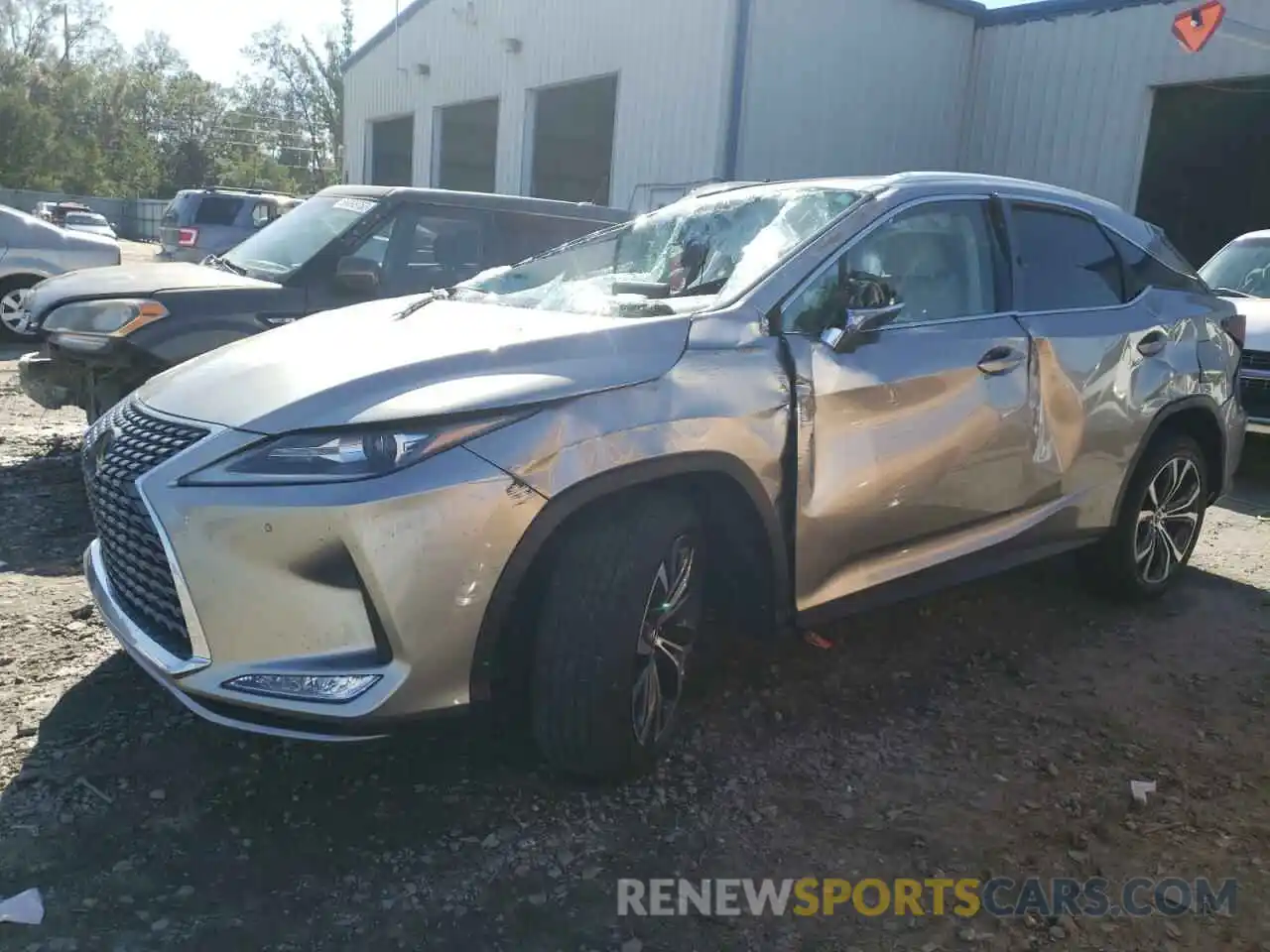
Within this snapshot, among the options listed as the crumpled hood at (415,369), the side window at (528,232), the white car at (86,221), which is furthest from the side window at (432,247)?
the white car at (86,221)

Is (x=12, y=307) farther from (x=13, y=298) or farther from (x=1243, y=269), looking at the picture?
(x=1243, y=269)

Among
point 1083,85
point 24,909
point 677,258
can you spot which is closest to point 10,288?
point 677,258

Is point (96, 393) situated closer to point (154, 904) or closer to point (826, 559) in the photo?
point (154, 904)

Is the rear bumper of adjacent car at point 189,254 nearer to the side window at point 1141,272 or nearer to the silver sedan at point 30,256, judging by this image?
the silver sedan at point 30,256

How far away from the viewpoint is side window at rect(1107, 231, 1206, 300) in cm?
434

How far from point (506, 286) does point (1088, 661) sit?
264 cm

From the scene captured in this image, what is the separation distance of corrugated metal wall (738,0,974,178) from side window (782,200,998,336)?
9.46 m

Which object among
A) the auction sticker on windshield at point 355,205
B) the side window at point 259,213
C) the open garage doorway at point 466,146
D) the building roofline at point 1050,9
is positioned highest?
the building roofline at point 1050,9

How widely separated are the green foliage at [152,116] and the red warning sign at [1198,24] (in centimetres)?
5546

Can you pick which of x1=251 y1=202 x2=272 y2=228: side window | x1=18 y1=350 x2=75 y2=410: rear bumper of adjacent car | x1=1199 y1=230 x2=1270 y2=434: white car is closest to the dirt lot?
x1=18 y1=350 x2=75 y2=410: rear bumper of adjacent car

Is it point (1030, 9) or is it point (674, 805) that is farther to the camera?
point (1030, 9)

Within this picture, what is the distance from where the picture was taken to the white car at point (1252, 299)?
7129 millimetres

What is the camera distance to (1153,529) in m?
4.54

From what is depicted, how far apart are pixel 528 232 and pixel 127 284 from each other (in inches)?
94.4
